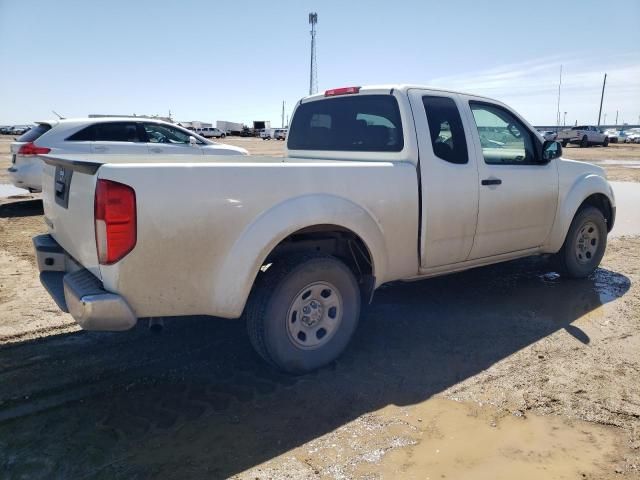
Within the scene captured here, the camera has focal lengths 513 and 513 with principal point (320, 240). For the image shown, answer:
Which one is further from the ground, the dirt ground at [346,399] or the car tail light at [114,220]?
the car tail light at [114,220]

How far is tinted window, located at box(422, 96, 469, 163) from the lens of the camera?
4.17 metres

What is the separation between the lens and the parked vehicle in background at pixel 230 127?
8731 centimetres

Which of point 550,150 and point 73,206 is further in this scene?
point 550,150

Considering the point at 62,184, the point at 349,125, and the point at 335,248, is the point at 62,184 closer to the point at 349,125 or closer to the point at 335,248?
the point at 335,248

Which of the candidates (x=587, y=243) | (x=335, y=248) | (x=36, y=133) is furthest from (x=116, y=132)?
(x=587, y=243)

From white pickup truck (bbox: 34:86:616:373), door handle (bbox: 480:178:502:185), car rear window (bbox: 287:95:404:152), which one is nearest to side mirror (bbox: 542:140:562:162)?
white pickup truck (bbox: 34:86:616:373)

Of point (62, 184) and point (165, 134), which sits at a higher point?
point (165, 134)

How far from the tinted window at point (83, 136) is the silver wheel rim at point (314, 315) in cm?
679

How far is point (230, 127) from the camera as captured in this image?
3546 inches

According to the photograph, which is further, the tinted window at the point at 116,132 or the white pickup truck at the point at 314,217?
the tinted window at the point at 116,132

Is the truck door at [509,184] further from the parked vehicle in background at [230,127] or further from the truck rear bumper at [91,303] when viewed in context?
the parked vehicle in background at [230,127]

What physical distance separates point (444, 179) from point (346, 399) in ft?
6.23

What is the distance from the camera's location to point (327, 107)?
485cm

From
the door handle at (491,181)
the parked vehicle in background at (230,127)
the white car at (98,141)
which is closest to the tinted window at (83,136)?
the white car at (98,141)
